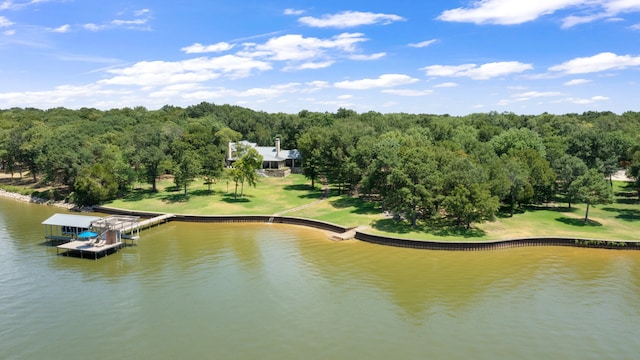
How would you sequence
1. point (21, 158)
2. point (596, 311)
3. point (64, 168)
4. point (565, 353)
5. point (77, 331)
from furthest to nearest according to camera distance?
point (21, 158)
point (64, 168)
point (596, 311)
point (77, 331)
point (565, 353)

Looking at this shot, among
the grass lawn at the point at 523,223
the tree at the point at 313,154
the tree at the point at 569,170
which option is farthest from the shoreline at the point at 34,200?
the tree at the point at 569,170

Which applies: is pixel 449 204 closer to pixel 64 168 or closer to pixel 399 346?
pixel 399 346

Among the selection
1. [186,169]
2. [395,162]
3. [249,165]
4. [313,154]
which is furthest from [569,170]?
[186,169]

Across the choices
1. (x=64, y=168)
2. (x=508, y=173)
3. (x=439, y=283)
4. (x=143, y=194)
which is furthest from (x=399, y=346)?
(x=64, y=168)

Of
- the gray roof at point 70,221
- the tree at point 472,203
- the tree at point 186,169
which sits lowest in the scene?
the gray roof at point 70,221

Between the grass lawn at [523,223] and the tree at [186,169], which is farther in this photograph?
the tree at [186,169]

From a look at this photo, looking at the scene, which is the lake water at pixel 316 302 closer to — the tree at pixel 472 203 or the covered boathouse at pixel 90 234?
the covered boathouse at pixel 90 234
